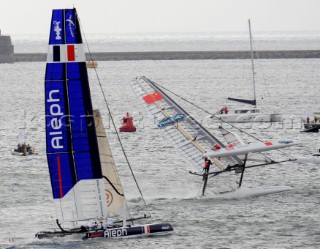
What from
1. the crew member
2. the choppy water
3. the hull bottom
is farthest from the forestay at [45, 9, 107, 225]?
the crew member

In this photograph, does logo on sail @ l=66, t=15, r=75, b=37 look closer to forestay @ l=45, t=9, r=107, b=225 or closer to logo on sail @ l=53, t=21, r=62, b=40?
forestay @ l=45, t=9, r=107, b=225

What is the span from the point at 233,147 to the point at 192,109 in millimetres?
62816

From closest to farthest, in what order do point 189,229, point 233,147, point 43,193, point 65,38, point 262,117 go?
point 65,38, point 189,229, point 233,147, point 43,193, point 262,117

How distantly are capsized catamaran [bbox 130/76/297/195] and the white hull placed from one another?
31986 millimetres

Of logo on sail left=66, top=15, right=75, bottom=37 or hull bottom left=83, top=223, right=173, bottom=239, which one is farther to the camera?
hull bottom left=83, top=223, right=173, bottom=239

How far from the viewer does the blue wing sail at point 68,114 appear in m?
33.4

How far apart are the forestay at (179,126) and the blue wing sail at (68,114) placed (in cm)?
1406

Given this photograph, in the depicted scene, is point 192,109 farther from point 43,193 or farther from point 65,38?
point 65,38

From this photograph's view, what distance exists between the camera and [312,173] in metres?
56.9

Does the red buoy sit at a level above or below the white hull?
above

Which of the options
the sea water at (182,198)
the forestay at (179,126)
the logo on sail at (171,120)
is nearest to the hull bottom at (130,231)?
the sea water at (182,198)

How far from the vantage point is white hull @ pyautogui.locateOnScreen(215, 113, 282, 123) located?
8912 cm

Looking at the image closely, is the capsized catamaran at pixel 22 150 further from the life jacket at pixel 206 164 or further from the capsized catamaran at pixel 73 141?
the capsized catamaran at pixel 73 141

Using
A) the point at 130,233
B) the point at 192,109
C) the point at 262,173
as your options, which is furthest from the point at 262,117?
the point at 130,233
